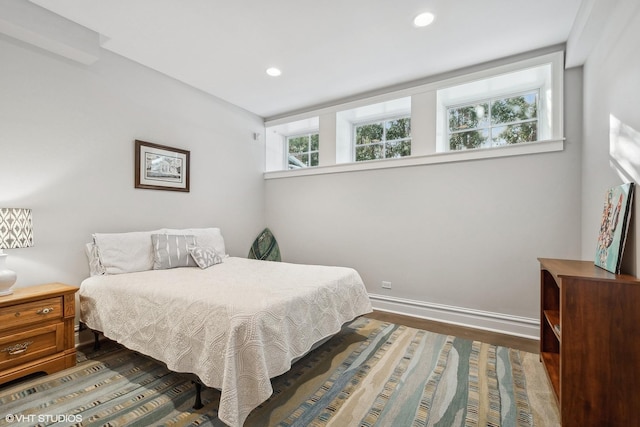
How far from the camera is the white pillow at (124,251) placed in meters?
2.58

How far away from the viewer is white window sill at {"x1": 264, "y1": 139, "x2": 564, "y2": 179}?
273 centimetres

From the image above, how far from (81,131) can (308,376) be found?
112 inches

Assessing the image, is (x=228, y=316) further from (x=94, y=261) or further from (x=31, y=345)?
(x=94, y=261)

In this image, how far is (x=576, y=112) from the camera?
262 cm

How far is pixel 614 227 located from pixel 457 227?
1418 millimetres

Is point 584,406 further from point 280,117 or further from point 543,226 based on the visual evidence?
point 280,117

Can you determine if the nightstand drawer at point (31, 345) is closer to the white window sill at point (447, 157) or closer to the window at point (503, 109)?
the white window sill at point (447, 157)

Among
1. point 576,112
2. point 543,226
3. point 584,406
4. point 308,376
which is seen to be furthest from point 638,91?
point 308,376

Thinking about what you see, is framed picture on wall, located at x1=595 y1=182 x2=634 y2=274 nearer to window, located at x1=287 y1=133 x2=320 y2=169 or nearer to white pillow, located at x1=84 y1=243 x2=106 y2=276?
window, located at x1=287 y1=133 x2=320 y2=169

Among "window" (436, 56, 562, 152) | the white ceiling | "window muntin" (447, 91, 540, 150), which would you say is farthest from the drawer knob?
"window muntin" (447, 91, 540, 150)

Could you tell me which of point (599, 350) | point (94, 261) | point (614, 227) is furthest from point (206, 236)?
point (614, 227)

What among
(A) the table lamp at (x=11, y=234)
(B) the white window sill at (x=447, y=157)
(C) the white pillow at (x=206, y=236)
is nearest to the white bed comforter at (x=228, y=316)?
(A) the table lamp at (x=11, y=234)

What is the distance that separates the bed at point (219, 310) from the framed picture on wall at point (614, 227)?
1.69 metres

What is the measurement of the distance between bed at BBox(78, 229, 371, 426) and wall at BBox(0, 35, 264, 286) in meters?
0.29
